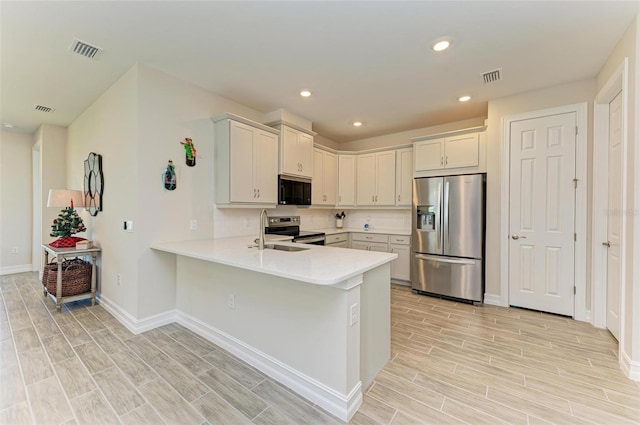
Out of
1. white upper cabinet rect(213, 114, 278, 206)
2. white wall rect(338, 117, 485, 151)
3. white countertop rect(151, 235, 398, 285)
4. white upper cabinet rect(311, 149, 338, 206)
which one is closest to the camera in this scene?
white countertop rect(151, 235, 398, 285)

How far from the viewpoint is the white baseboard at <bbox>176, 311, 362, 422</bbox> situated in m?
1.64

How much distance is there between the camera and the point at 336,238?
4676mm

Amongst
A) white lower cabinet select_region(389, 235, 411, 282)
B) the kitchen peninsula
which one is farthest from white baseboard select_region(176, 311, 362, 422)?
Answer: white lower cabinet select_region(389, 235, 411, 282)

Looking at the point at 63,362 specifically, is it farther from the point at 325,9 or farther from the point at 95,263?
the point at 325,9

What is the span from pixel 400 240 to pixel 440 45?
286cm

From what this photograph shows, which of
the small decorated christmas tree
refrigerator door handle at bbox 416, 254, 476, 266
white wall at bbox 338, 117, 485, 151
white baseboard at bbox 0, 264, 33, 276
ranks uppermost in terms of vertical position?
white wall at bbox 338, 117, 485, 151

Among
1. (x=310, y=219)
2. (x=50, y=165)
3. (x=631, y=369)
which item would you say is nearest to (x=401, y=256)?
(x=310, y=219)

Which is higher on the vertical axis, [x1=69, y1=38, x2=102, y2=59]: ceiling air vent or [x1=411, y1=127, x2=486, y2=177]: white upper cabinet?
[x1=69, y1=38, x2=102, y2=59]: ceiling air vent

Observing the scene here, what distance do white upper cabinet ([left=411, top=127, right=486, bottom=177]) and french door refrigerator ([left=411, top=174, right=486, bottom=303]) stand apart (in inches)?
7.8

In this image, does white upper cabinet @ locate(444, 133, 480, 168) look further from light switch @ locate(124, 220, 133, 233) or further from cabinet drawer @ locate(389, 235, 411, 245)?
light switch @ locate(124, 220, 133, 233)

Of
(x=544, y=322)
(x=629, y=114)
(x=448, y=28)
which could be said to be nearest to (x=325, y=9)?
(x=448, y=28)

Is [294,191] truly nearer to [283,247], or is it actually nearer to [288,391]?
[283,247]

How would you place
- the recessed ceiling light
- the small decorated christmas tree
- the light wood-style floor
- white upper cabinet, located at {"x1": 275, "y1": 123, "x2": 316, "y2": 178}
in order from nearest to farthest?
the light wood-style floor, the recessed ceiling light, the small decorated christmas tree, white upper cabinet, located at {"x1": 275, "y1": 123, "x2": 316, "y2": 178}

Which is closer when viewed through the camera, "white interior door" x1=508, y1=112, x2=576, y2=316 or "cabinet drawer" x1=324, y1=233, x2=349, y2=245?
"white interior door" x1=508, y1=112, x2=576, y2=316
